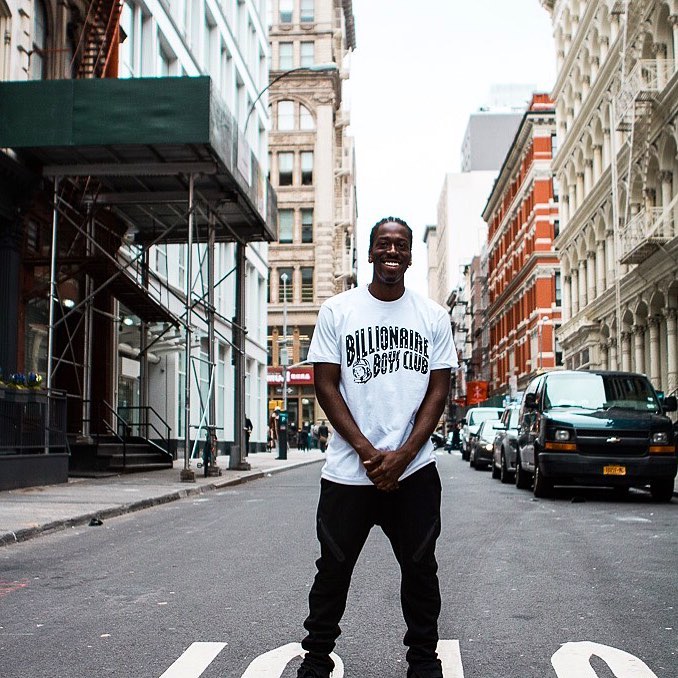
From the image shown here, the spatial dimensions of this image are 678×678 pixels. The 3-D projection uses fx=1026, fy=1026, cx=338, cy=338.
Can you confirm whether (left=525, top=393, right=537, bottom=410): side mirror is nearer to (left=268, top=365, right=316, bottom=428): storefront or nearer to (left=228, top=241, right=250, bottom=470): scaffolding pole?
(left=228, top=241, right=250, bottom=470): scaffolding pole

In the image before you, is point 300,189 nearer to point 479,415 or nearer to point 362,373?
point 479,415

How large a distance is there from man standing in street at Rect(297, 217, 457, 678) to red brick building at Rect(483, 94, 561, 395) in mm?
50730

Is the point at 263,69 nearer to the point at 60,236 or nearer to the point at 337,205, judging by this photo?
the point at 60,236

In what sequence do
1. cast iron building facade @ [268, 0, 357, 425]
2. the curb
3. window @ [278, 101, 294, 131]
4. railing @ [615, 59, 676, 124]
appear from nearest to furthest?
1. the curb
2. railing @ [615, 59, 676, 124]
3. cast iron building facade @ [268, 0, 357, 425]
4. window @ [278, 101, 294, 131]

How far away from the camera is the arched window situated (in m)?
20.9

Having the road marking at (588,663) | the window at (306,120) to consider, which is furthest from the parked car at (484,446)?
the window at (306,120)

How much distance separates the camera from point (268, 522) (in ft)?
40.9

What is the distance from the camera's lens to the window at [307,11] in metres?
80.6

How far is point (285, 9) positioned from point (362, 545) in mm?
81145

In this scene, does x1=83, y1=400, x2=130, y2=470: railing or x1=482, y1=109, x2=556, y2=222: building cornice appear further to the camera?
x1=482, y1=109, x2=556, y2=222: building cornice

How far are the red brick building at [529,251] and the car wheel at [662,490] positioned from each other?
3864 centimetres

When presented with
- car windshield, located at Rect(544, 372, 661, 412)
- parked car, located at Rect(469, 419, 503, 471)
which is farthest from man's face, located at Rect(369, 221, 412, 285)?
parked car, located at Rect(469, 419, 503, 471)

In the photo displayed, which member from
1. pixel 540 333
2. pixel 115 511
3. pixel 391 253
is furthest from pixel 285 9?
pixel 391 253

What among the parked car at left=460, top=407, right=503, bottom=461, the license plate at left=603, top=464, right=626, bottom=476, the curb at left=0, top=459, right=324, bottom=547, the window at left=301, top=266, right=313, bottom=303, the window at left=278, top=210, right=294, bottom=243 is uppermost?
the window at left=278, top=210, right=294, bottom=243
